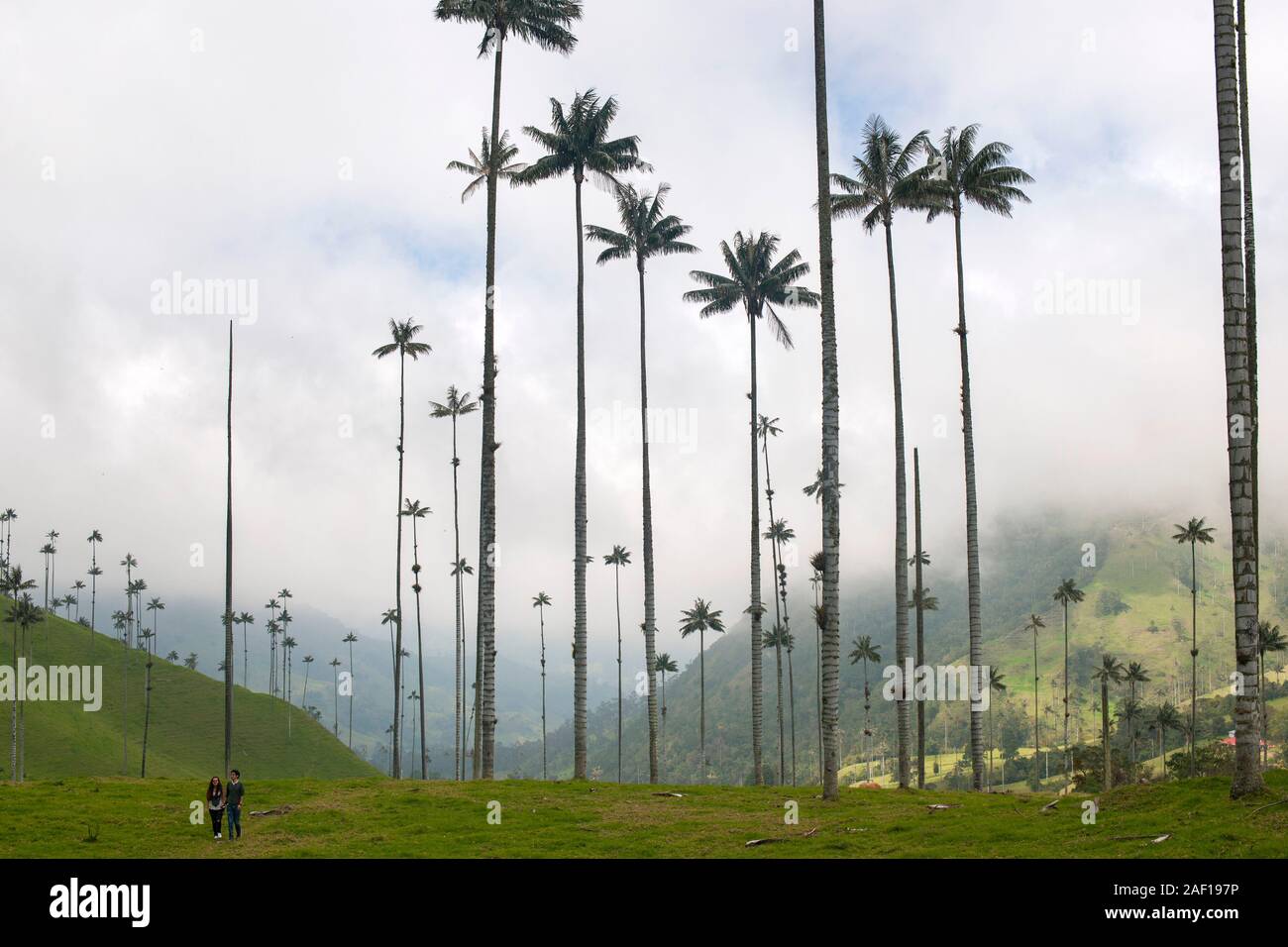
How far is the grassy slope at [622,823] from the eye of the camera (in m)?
19.6

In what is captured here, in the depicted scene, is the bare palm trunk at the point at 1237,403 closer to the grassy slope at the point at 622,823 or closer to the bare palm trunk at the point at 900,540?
the grassy slope at the point at 622,823

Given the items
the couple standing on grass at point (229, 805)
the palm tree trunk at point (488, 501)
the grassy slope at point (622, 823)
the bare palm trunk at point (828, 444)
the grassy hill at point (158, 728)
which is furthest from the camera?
the grassy hill at point (158, 728)

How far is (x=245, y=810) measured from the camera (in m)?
36.0

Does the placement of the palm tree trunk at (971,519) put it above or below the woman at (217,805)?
above

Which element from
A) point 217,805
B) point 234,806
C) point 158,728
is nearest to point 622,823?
point 234,806

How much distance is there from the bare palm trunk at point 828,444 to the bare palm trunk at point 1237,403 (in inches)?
480

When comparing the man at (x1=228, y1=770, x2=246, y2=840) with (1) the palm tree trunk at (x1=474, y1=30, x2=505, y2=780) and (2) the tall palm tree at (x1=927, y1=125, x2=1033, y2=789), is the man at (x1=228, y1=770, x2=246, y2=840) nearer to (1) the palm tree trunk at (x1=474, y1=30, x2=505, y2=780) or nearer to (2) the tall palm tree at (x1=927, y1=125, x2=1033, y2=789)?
(1) the palm tree trunk at (x1=474, y1=30, x2=505, y2=780)

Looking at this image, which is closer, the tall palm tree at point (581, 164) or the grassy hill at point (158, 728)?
the tall palm tree at point (581, 164)

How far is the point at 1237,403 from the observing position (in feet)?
70.2

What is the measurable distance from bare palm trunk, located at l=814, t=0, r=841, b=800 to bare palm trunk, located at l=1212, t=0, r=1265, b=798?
1219cm

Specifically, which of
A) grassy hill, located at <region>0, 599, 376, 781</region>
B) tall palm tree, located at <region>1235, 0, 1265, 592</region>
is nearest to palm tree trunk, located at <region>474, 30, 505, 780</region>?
tall palm tree, located at <region>1235, 0, 1265, 592</region>

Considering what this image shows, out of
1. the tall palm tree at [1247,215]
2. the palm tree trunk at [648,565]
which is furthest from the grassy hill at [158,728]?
the tall palm tree at [1247,215]

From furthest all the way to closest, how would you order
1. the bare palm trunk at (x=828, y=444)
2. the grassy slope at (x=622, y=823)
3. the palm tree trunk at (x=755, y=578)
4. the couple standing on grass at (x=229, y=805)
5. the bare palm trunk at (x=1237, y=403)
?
the palm tree trunk at (x=755, y=578) < the bare palm trunk at (x=828, y=444) < the couple standing on grass at (x=229, y=805) < the bare palm trunk at (x=1237, y=403) < the grassy slope at (x=622, y=823)

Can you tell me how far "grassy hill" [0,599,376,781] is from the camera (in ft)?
388
